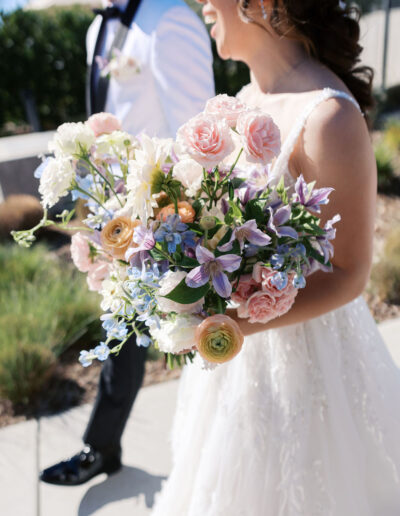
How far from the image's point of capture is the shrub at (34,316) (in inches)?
129

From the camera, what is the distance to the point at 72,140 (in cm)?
133

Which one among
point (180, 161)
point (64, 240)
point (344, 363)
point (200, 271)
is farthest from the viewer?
point (64, 240)

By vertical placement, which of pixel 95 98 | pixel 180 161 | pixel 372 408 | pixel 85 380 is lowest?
pixel 85 380

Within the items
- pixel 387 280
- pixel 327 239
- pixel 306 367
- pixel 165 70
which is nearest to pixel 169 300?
pixel 327 239

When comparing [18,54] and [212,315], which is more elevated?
[212,315]

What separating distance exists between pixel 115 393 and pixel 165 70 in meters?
1.50

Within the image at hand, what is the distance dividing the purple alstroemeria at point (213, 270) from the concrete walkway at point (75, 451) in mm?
1686

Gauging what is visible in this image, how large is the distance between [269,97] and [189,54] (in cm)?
83

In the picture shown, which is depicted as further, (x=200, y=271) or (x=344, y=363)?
(x=344, y=363)

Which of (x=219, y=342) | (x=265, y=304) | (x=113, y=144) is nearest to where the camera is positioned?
(x=219, y=342)

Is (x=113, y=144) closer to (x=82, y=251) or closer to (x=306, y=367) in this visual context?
(x=82, y=251)

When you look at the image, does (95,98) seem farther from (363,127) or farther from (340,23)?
(363,127)

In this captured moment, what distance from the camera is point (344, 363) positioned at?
1.82 meters

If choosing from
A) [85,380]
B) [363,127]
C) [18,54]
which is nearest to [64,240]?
[85,380]
